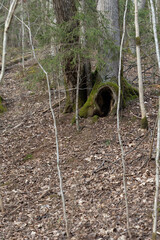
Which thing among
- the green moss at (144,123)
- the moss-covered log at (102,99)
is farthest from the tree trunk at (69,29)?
the green moss at (144,123)

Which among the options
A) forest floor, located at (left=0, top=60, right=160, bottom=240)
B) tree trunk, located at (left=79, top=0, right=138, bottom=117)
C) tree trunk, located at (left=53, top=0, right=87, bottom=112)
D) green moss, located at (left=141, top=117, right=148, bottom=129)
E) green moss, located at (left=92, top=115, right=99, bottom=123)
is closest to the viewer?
forest floor, located at (left=0, top=60, right=160, bottom=240)

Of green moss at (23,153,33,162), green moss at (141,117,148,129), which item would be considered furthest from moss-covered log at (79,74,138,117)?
green moss at (23,153,33,162)

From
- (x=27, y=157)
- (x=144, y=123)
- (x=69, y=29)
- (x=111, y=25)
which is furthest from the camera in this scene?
(x=111, y=25)

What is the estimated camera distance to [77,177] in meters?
5.96

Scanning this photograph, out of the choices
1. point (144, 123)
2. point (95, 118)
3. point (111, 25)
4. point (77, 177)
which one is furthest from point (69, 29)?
point (77, 177)

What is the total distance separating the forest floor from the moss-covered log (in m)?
0.27

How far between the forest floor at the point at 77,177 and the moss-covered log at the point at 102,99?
0.27m

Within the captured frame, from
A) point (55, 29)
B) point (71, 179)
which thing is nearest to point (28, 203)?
point (71, 179)

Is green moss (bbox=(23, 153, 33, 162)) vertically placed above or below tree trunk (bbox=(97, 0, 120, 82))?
below

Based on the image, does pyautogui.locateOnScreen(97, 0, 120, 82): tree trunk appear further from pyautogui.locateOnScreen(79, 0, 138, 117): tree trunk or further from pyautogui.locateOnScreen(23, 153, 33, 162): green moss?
pyautogui.locateOnScreen(23, 153, 33, 162): green moss

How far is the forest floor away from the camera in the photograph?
434 cm

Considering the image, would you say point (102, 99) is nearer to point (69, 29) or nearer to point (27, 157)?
point (69, 29)

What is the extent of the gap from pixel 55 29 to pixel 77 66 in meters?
1.45

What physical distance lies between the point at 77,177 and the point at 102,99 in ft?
10.3
